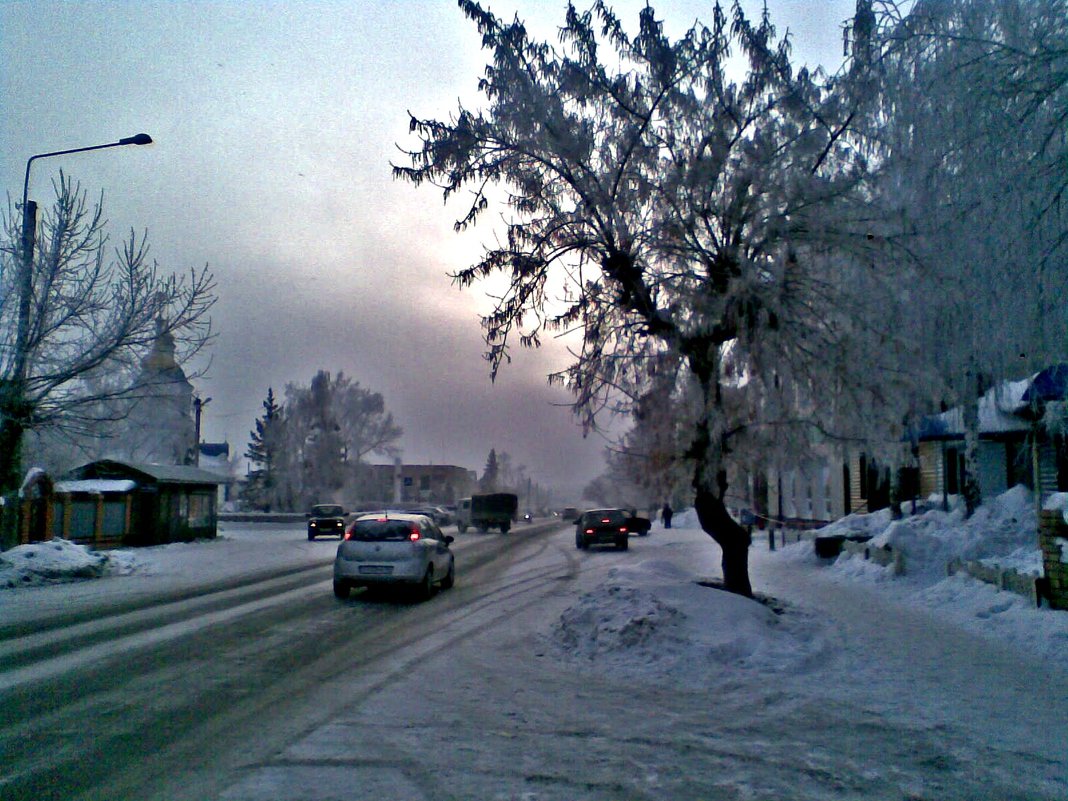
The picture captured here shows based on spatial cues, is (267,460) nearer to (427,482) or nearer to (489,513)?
(489,513)

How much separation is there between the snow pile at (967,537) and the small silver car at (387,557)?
9.10 meters

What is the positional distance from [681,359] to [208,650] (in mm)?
7231

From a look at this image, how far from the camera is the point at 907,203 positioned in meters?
11.0

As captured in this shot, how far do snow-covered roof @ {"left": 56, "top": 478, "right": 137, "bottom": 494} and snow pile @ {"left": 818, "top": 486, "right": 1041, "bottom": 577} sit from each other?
84.4ft

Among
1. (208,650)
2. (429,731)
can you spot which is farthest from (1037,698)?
(208,650)

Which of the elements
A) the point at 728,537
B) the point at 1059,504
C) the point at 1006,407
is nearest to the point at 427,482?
the point at 1006,407

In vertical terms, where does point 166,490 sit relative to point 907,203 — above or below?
below

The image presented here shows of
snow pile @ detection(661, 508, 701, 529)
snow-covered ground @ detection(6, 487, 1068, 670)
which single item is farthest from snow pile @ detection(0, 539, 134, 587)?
snow pile @ detection(661, 508, 701, 529)

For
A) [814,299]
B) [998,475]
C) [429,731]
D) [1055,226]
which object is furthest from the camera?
[998,475]

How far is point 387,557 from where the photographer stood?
1554 centimetres

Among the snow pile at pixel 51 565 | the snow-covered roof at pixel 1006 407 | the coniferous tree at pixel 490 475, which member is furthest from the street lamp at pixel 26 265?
the coniferous tree at pixel 490 475

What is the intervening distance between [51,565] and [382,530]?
30.5 feet

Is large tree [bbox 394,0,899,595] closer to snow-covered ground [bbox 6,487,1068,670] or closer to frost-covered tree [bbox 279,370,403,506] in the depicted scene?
snow-covered ground [bbox 6,487,1068,670]

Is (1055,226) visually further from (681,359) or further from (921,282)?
(681,359)
